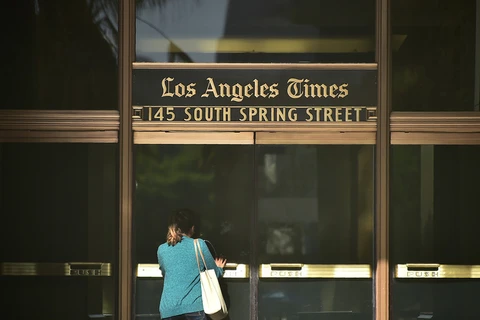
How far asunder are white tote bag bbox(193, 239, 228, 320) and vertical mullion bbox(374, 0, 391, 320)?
1.66 metres

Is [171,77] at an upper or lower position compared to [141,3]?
Answer: lower

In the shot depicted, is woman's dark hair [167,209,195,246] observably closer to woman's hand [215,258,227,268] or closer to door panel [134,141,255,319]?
door panel [134,141,255,319]

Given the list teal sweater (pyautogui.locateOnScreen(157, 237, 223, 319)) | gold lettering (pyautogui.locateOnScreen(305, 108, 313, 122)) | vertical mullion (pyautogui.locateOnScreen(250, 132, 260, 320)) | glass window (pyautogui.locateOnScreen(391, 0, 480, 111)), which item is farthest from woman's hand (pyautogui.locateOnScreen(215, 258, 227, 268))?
glass window (pyautogui.locateOnScreen(391, 0, 480, 111))

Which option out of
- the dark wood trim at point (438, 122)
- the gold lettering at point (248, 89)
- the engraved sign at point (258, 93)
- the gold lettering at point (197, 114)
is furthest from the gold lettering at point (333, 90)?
the gold lettering at point (197, 114)

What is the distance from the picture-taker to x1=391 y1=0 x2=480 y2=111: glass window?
7.93 meters

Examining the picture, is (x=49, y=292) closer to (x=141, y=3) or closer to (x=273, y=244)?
(x=273, y=244)

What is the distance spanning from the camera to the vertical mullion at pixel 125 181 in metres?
7.80

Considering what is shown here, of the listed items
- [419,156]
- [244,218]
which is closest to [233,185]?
[244,218]

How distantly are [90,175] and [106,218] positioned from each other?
1.50 feet

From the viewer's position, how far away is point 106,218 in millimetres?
7863

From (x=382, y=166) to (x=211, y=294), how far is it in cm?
217

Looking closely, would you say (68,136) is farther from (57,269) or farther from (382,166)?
(382,166)

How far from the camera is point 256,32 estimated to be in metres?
7.99

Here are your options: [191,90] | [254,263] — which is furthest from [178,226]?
[191,90]
